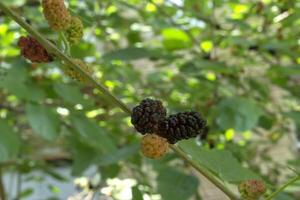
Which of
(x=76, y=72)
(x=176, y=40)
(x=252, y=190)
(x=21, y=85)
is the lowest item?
(x=252, y=190)

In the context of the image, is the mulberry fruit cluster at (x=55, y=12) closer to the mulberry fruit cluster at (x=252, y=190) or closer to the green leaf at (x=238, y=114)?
the mulberry fruit cluster at (x=252, y=190)

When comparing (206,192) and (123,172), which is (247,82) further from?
(123,172)

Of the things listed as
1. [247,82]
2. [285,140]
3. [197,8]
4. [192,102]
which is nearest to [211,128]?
[192,102]

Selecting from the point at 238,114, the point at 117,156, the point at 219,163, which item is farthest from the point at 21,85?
the point at 219,163

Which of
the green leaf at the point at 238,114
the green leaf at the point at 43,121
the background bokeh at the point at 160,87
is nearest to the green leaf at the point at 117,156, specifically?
the background bokeh at the point at 160,87

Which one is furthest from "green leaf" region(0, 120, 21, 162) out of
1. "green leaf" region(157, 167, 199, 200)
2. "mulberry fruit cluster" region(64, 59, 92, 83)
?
"mulberry fruit cluster" region(64, 59, 92, 83)

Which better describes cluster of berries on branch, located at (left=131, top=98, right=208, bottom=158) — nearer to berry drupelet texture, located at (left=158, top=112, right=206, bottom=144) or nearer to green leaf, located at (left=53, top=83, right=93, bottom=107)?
berry drupelet texture, located at (left=158, top=112, right=206, bottom=144)

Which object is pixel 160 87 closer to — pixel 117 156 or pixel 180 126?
pixel 117 156
